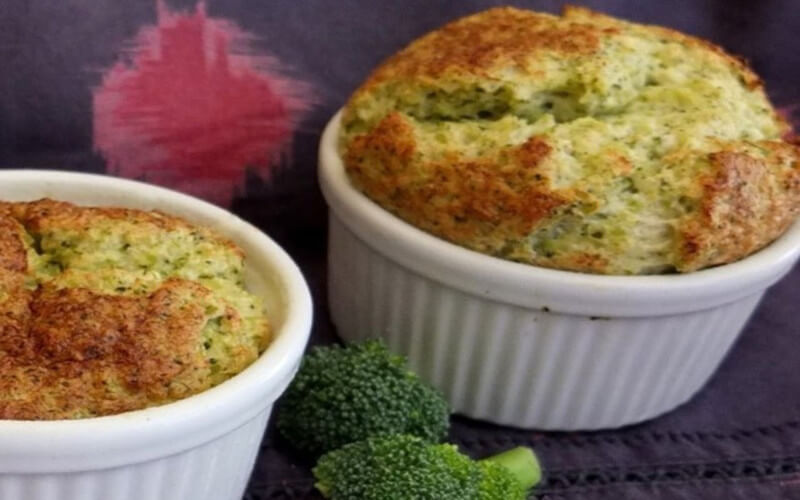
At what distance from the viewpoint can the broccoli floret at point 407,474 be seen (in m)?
0.98

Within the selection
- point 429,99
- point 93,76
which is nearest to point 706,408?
point 429,99

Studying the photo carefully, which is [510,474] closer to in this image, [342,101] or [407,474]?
[407,474]

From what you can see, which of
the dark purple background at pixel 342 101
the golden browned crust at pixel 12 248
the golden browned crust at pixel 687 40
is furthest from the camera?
the golden browned crust at pixel 687 40

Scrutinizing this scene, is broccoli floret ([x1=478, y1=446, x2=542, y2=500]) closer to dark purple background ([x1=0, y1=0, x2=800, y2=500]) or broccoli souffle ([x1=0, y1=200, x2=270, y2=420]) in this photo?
dark purple background ([x1=0, y1=0, x2=800, y2=500])

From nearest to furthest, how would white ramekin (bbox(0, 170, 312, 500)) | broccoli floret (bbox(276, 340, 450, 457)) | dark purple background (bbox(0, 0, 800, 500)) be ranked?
white ramekin (bbox(0, 170, 312, 500)), broccoli floret (bbox(276, 340, 450, 457)), dark purple background (bbox(0, 0, 800, 500))

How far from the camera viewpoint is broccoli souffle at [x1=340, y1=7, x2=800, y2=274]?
1131 mm

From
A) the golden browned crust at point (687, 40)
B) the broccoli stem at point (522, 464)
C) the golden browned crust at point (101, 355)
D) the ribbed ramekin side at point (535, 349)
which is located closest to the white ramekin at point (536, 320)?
→ the ribbed ramekin side at point (535, 349)

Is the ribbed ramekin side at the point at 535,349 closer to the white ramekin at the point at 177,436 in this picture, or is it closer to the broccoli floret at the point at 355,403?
the broccoli floret at the point at 355,403

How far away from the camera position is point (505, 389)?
124cm

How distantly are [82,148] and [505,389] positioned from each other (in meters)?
0.63

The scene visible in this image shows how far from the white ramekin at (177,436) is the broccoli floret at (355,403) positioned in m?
0.11

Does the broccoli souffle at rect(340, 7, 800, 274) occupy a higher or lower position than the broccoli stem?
higher

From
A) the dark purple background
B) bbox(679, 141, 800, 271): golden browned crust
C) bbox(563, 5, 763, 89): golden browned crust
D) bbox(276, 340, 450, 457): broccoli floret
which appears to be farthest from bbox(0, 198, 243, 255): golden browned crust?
bbox(563, 5, 763, 89): golden browned crust

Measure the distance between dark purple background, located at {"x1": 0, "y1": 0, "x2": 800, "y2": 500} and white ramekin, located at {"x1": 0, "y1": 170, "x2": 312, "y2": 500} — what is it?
7.4 inches
